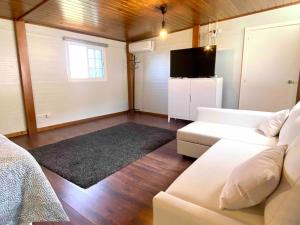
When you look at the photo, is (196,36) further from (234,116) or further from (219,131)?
(219,131)

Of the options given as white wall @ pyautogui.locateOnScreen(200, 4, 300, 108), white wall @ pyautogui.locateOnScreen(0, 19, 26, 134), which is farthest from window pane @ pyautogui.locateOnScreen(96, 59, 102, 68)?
white wall @ pyautogui.locateOnScreen(200, 4, 300, 108)

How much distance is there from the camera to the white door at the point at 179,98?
4.43 m

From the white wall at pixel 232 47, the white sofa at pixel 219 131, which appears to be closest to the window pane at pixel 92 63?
the white wall at pixel 232 47

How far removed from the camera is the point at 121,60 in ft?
19.2

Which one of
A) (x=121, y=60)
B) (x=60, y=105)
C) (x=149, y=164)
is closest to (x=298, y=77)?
(x=149, y=164)

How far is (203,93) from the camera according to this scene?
A: 4.17m

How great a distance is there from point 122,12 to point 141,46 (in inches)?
80.8

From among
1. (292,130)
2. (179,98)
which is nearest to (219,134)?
(292,130)

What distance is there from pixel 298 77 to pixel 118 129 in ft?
12.1

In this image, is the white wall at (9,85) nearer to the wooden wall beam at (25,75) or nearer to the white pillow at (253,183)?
the wooden wall beam at (25,75)

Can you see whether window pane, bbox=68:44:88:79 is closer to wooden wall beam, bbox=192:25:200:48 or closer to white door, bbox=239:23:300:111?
wooden wall beam, bbox=192:25:200:48

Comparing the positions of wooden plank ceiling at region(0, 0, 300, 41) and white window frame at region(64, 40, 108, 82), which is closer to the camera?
wooden plank ceiling at region(0, 0, 300, 41)

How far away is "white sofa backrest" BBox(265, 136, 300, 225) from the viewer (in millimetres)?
717

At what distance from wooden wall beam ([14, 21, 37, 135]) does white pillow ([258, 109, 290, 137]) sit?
14.0 ft
